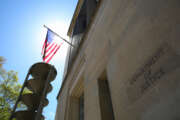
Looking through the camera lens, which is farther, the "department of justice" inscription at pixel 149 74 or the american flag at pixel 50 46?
the american flag at pixel 50 46

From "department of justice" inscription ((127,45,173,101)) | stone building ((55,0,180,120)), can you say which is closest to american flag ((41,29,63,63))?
stone building ((55,0,180,120))

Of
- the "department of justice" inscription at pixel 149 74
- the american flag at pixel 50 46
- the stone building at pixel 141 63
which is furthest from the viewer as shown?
the american flag at pixel 50 46

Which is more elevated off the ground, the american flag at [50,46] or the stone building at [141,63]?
the american flag at [50,46]

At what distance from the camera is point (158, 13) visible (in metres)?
2.30

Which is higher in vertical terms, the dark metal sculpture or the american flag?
the american flag

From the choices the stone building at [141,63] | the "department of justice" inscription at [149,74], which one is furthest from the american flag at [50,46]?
the "department of justice" inscription at [149,74]

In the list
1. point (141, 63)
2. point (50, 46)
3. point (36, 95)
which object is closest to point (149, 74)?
point (141, 63)

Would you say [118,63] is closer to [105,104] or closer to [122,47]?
[122,47]

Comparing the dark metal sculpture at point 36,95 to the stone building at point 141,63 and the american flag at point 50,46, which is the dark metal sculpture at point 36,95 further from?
the american flag at point 50,46

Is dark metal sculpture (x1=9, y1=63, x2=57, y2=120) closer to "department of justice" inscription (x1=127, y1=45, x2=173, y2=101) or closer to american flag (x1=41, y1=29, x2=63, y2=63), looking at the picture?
"department of justice" inscription (x1=127, y1=45, x2=173, y2=101)

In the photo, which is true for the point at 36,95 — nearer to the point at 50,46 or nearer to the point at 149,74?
the point at 149,74

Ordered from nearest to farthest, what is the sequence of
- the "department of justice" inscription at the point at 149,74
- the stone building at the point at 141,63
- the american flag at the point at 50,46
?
the stone building at the point at 141,63
the "department of justice" inscription at the point at 149,74
the american flag at the point at 50,46

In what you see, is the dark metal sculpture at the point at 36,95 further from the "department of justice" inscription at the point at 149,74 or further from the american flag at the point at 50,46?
the american flag at the point at 50,46

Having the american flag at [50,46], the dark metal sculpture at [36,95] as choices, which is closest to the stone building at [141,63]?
the dark metal sculpture at [36,95]
